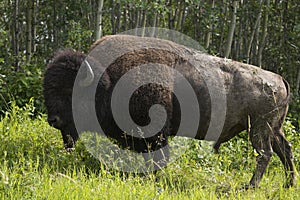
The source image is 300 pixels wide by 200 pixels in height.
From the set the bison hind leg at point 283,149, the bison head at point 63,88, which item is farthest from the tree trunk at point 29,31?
the bison hind leg at point 283,149

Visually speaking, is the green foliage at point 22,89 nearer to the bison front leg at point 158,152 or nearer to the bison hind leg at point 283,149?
the bison front leg at point 158,152

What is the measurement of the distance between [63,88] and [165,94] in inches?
44.5

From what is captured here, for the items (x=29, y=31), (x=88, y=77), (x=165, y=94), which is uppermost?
(x=88, y=77)

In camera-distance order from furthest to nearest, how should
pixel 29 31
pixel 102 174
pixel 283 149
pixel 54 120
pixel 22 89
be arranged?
pixel 29 31 → pixel 22 89 → pixel 283 149 → pixel 54 120 → pixel 102 174

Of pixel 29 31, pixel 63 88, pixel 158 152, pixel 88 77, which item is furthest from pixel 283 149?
pixel 29 31


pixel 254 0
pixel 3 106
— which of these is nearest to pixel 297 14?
pixel 254 0

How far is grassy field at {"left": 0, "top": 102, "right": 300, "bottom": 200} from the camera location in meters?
3.74

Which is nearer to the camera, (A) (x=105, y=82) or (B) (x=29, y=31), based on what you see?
(A) (x=105, y=82)

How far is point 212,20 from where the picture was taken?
11.9 meters

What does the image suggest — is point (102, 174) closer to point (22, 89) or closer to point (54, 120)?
point (54, 120)

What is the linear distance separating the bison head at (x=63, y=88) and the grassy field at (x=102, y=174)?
31 centimetres

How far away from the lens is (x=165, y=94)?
17.5 feet

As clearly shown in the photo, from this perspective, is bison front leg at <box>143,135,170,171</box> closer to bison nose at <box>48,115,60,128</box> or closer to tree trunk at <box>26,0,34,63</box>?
bison nose at <box>48,115,60,128</box>

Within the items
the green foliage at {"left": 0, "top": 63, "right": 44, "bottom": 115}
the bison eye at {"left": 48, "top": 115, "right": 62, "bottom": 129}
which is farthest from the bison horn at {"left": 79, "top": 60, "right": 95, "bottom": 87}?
the green foliage at {"left": 0, "top": 63, "right": 44, "bottom": 115}
